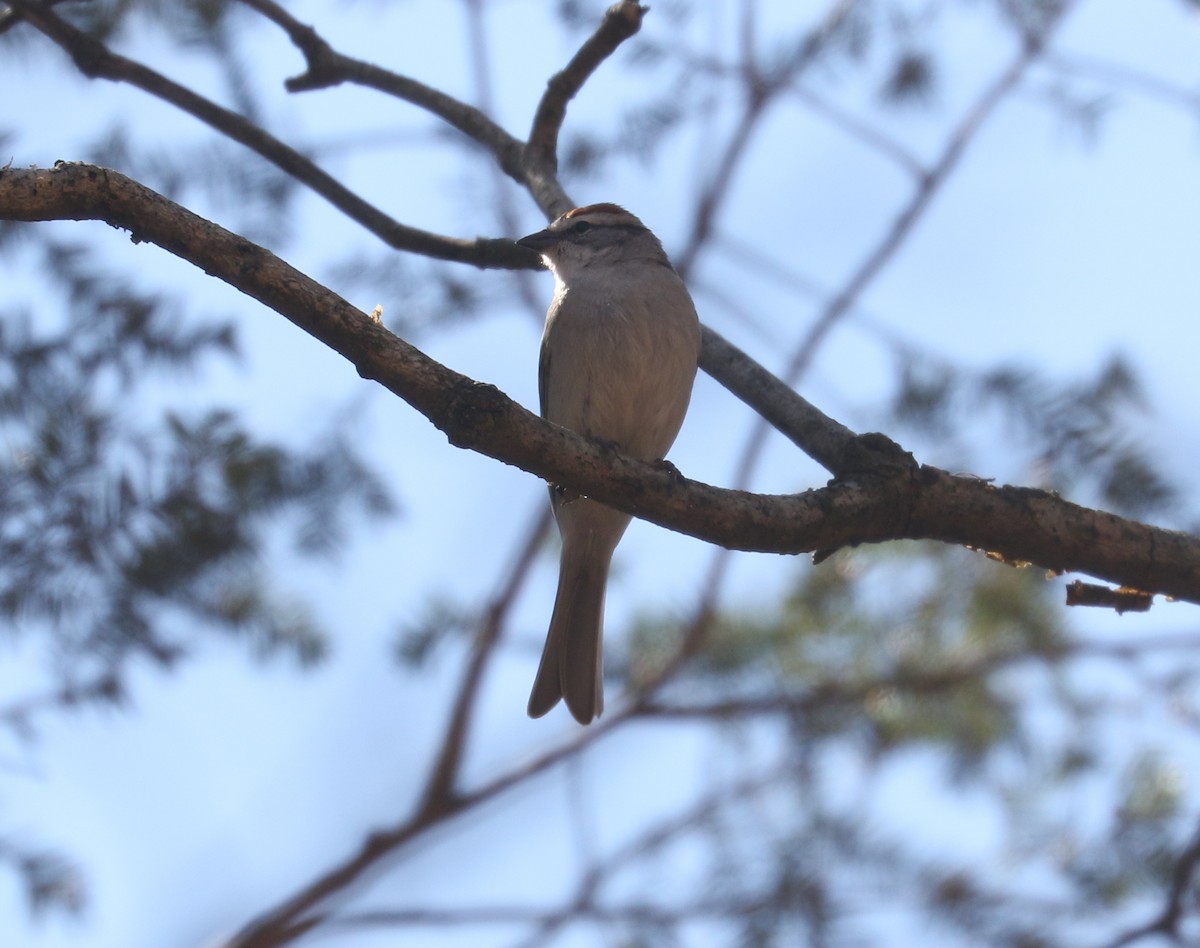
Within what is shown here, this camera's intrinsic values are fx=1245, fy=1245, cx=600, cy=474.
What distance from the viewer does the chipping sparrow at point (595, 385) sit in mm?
3750

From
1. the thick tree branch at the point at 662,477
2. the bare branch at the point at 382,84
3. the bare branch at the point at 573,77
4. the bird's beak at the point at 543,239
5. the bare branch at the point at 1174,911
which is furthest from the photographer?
the bird's beak at the point at 543,239

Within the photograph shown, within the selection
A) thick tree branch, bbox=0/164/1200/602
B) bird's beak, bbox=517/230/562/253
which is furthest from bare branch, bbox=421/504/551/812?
thick tree branch, bbox=0/164/1200/602

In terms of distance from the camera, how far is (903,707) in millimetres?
4266

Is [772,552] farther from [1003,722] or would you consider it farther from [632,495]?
[1003,722]

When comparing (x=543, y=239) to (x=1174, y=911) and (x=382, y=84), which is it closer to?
(x=382, y=84)

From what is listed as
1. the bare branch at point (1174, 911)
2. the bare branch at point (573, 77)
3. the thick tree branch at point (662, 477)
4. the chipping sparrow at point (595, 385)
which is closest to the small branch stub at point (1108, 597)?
the thick tree branch at point (662, 477)

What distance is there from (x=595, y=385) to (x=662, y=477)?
1.49 meters

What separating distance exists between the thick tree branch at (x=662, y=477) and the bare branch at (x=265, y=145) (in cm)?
120

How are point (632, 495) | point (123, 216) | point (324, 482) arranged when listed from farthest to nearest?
1. point (324, 482)
2. point (632, 495)
3. point (123, 216)

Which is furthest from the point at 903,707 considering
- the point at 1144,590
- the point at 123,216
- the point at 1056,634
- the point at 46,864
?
the point at 123,216

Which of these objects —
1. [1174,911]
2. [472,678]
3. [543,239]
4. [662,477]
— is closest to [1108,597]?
[1174,911]

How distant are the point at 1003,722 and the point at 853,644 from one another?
0.58m

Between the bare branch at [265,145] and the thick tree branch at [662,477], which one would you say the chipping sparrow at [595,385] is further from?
the thick tree branch at [662,477]

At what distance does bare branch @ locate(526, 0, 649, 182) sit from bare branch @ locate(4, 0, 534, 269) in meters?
0.25
